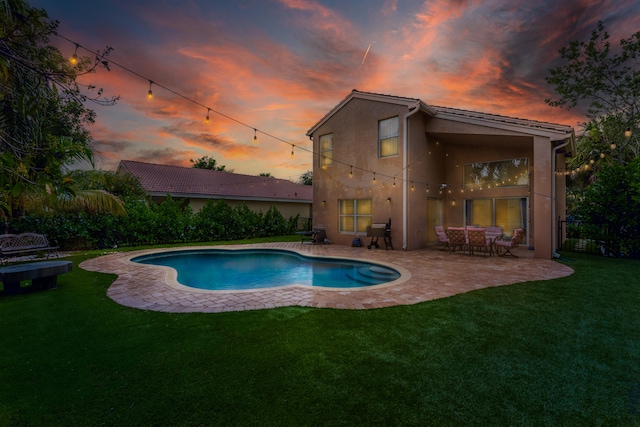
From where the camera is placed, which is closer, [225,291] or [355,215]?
[225,291]

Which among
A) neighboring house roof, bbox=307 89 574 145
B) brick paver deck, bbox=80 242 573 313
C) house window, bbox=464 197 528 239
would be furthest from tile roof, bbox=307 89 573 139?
brick paver deck, bbox=80 242 573 313

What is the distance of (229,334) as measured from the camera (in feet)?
12.1

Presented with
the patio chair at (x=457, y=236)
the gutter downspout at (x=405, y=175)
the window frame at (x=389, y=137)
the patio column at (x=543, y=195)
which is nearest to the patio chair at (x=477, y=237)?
the patio chair at (x=457, y=236)

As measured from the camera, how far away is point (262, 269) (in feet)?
32.0

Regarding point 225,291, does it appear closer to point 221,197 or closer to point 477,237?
point 477,237

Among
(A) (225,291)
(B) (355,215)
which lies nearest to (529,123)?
(B) (355,215)

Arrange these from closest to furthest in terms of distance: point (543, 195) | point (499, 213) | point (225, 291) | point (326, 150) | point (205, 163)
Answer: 1. point (225, 291)
2. point (543, 195)
3. point (499, 213)
4. point (326, 150)
5. point (205, 163)

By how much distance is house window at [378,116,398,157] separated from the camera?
12438 millimetres

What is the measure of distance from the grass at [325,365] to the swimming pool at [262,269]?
10.1 ft

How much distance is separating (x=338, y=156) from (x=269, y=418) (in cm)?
1303

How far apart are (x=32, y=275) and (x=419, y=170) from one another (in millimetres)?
12311

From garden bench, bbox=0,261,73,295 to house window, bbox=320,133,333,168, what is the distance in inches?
439

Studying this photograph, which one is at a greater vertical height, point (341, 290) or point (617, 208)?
point (617, 208)

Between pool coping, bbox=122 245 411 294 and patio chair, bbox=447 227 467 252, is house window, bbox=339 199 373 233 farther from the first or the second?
patio chair, bbox=447 227 467 252
